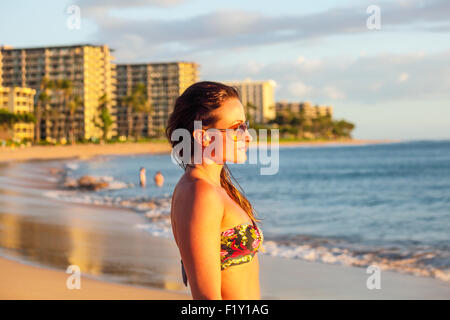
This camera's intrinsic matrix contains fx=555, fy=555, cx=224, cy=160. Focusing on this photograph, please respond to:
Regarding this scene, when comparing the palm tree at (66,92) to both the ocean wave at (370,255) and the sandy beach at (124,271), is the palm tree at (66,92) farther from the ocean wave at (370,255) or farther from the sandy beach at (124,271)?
the ocean wave at (370,255)

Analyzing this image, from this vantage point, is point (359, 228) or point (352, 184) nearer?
point (359, 228)

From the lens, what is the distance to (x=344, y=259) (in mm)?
10477

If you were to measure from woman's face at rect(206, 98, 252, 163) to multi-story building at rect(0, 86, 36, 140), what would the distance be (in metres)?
117

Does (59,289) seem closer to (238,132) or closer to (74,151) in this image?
(238,132)

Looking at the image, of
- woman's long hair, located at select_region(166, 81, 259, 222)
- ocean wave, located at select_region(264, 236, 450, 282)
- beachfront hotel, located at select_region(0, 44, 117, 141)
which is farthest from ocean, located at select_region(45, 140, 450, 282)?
beachfront hotel, located at select_region(0, 44, 117, 141)

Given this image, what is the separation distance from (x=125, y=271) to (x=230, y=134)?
667 cm

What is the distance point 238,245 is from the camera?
2.00 m

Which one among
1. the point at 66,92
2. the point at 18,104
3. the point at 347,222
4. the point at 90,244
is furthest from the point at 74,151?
the point at 90,244

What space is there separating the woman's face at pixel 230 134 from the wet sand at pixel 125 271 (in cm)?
518

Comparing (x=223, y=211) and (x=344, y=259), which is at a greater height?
(x=223, y=211)

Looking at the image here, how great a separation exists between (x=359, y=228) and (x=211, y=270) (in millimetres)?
14713

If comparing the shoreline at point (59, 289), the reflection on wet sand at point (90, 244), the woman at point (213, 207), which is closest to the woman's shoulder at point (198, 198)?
the woman at point (213, 207)

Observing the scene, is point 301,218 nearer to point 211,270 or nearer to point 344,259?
point 344,259
